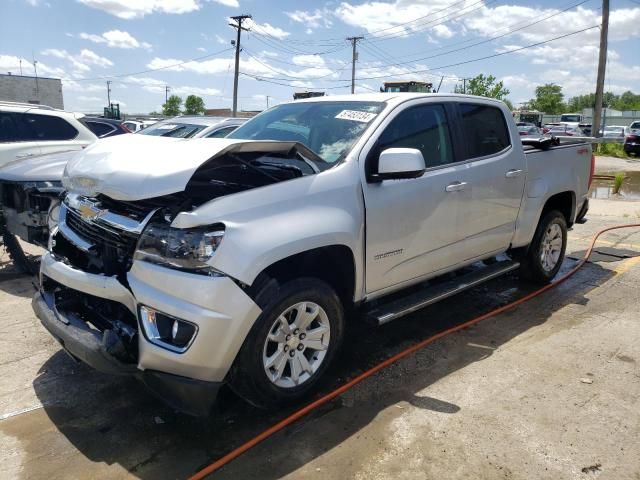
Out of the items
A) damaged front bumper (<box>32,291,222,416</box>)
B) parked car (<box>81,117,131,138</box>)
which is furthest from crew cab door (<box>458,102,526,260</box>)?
parked car (<box>81,117,131,138</box>)

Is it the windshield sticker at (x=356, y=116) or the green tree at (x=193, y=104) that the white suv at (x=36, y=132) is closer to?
the windshield sticker at (x=356, y=116)

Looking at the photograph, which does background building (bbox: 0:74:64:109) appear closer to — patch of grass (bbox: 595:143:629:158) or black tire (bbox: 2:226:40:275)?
patch of grass (bbox: 595:143:629:158)

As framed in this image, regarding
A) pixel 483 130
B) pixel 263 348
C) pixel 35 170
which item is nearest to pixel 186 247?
pixel 263 348

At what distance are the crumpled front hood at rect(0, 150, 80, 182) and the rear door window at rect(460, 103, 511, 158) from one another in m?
3.97

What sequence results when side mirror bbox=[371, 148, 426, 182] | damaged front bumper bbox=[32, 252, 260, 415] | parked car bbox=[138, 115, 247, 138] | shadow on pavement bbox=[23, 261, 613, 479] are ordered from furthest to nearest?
parked car bbox=[138, 115, 247, 138] < side mirror bbox=[371, 148, 426, 182] < shadow on pavement bbox=[23, 261, 613, 479] < damaged front bumper bbox=[32, 252, 260, 415]

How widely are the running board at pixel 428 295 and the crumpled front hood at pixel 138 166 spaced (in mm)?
1567

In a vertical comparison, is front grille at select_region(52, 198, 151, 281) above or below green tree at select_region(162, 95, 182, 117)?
below

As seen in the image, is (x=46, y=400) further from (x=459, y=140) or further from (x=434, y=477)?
(x=459, y=140)

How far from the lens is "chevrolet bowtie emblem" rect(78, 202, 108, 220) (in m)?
3.13

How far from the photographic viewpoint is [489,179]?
177 inches

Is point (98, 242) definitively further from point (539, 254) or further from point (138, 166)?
point (539, 254)

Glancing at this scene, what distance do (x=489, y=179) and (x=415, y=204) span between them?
1097 mm

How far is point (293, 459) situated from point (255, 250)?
1.14 metres

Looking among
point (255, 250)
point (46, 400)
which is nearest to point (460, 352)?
point (255, 250)
